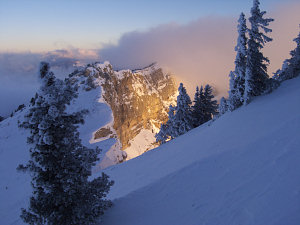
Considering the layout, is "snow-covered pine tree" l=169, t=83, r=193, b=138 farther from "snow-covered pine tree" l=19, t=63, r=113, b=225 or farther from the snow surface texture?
"snow-covered pine tree" l=19, t=63, r=113, b=225

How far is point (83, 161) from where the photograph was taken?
271 inches

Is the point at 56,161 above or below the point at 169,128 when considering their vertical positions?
below

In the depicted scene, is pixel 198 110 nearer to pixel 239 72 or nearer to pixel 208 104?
pixel 208 104

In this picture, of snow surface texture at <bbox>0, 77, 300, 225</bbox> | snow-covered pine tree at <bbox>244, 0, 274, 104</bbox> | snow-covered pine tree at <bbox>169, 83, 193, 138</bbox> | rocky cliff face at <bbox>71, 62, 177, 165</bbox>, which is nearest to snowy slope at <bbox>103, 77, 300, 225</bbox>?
snow surface texture at <bbox>0, 77, 300, 225</bbox>

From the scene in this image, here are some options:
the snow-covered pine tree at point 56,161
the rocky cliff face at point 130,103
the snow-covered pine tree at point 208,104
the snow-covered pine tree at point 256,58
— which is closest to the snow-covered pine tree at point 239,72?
the snow-covered pine tree at point 256,58

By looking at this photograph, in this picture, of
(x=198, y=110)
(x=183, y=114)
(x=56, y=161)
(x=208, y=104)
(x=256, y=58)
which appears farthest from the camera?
(x=198, y=110)

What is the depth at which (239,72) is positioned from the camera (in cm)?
2073

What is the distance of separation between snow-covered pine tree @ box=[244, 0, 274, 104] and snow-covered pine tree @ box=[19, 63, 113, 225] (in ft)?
61.1

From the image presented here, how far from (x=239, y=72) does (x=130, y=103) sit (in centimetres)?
5978

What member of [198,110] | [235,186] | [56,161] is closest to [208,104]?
[198,110]

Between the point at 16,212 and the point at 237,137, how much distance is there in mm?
19597

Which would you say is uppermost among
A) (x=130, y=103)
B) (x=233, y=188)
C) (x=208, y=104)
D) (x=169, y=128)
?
(x=130, y=103)

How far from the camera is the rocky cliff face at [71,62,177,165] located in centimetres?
5124

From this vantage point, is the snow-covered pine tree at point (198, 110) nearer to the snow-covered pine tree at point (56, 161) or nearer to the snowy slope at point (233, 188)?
the snowy slope at point (233, 188)
